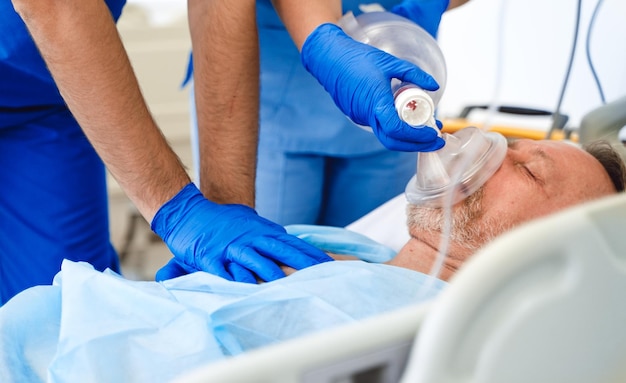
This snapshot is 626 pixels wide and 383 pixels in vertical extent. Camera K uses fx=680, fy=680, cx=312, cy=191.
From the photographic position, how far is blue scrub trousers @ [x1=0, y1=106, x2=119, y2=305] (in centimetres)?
170

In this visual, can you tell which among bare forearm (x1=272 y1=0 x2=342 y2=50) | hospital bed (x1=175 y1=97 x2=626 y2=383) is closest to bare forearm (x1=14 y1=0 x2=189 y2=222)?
bare forearm (x1=272 y1=0 x2=342 y2=50)

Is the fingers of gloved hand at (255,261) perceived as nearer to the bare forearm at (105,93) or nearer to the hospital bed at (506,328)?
the bare forearm at (105,93)

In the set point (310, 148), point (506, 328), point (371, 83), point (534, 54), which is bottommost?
point (534, 54)

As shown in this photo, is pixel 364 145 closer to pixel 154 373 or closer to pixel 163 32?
pixel 154 373

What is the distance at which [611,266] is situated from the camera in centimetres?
72

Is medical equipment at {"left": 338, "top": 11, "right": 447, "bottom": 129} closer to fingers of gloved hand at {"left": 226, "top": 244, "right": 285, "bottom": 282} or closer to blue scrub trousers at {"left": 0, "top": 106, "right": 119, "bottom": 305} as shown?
fingers of gloved hand at {"left": 226, "top": 244, "right": 285, "bottom": 282}

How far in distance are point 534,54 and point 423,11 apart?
1311 mm

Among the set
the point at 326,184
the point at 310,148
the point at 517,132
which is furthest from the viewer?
the point at 517,132

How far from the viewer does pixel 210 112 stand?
1603mm

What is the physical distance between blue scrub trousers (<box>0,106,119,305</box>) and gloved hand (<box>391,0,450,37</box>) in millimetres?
877

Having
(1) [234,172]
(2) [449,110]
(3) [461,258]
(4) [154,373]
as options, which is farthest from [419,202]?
(2) [449,110]

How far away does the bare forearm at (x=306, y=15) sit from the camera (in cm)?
147

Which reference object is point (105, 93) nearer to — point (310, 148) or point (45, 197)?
point (45, 197)

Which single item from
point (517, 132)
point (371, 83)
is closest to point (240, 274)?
point (371, 83)
